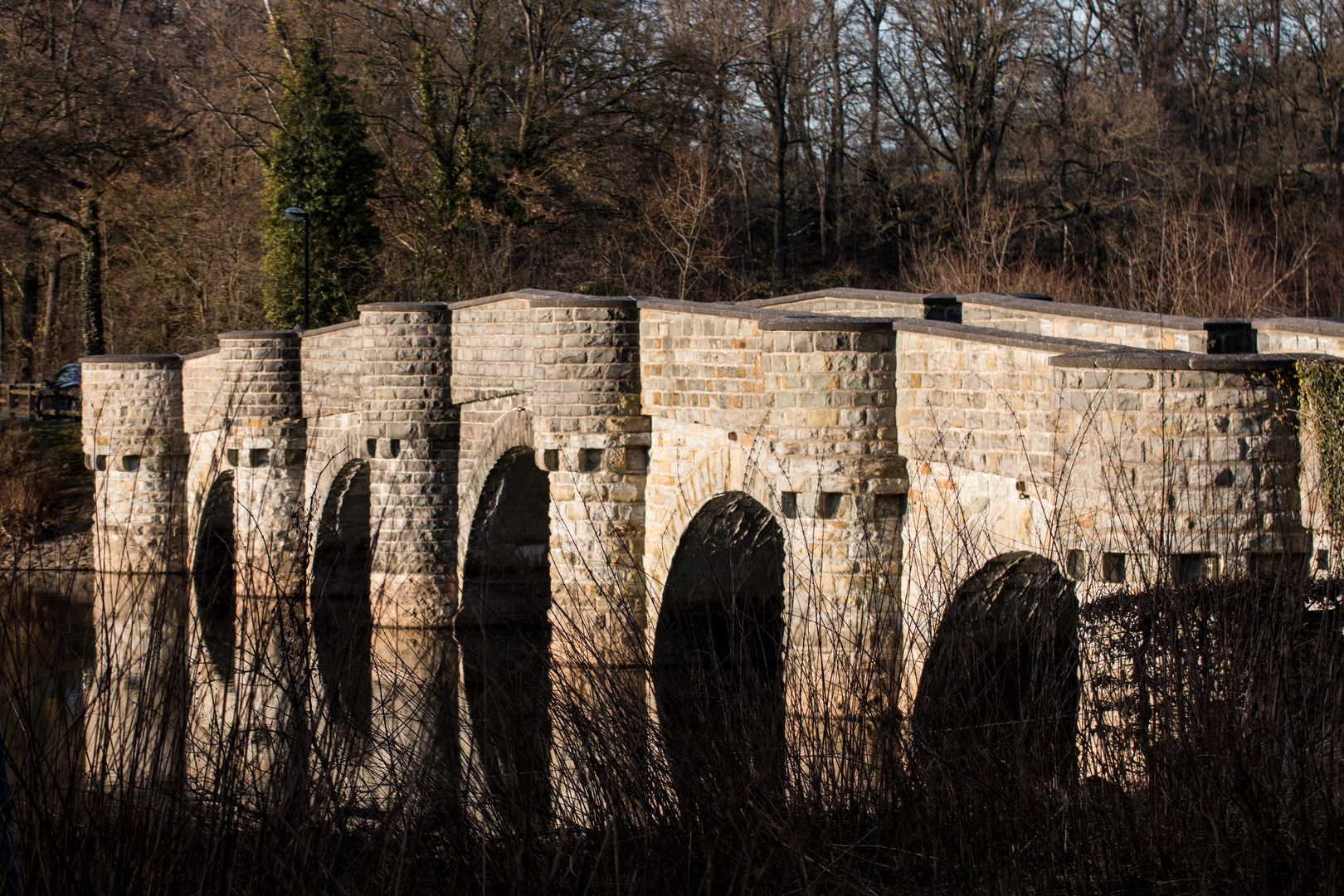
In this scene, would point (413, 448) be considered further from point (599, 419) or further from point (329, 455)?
point (599, 419)

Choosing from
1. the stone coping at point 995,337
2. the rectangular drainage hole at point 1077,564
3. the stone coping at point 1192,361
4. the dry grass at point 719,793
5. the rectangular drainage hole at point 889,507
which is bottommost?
the dry grass at point 719,793

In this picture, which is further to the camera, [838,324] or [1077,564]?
[838,324]

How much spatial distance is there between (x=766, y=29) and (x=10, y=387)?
17.1 meters

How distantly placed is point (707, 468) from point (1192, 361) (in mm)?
5455

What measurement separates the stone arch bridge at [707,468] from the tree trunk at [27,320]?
36.9 ft

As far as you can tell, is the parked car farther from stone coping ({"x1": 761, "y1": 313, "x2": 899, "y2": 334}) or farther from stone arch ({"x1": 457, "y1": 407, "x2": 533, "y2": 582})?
stone coping ({"x1": 761, "y1": 313, "x2": 899, "y2": 334})

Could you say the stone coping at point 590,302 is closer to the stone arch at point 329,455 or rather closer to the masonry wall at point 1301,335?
the stone arch at point 329,455

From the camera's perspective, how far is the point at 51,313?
32719 millimetres

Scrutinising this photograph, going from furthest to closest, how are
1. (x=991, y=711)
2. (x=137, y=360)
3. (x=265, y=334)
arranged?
(x=137, y=360), (x=265, y=334), (x=991, y=711)

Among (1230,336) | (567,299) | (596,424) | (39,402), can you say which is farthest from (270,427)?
(1230,336)

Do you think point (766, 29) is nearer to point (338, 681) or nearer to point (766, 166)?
point (766, 166)

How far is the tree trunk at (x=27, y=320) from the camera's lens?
104 feet

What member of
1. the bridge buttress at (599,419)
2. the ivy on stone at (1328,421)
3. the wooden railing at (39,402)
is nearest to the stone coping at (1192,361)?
the ivy on stone at (1328,421)

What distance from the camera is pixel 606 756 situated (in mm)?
4293
